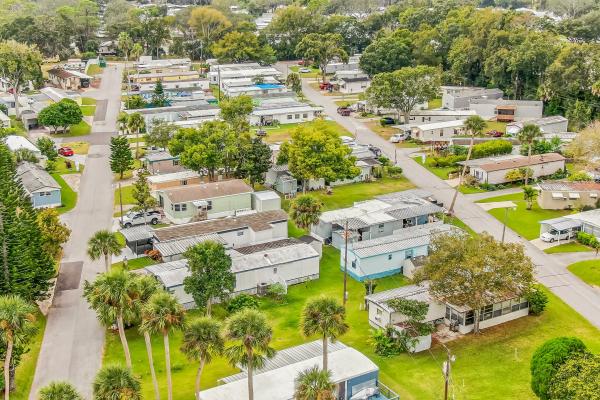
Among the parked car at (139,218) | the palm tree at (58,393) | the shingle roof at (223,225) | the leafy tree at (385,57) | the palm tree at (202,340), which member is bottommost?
the parked car at (139,218)

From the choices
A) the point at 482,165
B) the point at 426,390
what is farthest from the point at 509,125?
the point at 426,390

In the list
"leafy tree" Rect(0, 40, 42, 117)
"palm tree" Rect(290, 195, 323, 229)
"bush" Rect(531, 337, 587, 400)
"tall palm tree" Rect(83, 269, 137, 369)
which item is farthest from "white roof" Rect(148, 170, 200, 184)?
"bush" Rect(531, 337, 587, 400)

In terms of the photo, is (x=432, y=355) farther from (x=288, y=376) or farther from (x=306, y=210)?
(x=306, y=210)

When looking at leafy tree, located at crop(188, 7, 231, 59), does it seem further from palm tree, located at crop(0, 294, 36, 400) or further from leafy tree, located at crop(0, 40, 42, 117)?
palm tree, located at crop(0, 294, 36, 400)

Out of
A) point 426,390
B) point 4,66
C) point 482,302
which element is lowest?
point 426,390

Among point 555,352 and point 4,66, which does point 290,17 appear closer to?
point 4,66

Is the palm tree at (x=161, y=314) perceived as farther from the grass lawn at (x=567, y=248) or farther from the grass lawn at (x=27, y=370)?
the grass lawn at (x=567, y=248)

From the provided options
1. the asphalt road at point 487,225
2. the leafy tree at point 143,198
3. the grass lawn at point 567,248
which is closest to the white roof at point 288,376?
the asphalt road at point 487,225
